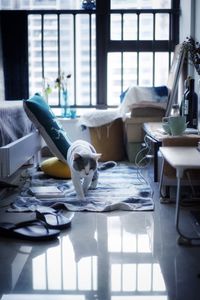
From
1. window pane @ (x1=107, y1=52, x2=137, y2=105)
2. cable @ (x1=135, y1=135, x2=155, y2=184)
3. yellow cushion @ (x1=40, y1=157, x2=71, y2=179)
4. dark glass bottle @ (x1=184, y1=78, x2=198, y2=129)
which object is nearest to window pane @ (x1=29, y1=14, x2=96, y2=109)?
window pane @ (x1=107, y1=52, x2=137, y2=105)

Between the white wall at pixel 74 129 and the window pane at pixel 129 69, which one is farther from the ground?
the window pane at pixel 129 69

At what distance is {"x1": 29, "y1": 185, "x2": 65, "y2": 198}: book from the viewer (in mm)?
3504

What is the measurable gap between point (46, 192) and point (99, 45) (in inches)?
112

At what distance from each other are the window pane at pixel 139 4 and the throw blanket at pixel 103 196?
2538 mm

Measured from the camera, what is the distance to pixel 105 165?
189 inches

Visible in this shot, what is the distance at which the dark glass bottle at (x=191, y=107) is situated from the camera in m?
3.86

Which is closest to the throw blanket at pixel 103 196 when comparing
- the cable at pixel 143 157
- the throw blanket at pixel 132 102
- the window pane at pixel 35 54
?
the cable at pixel 143 157

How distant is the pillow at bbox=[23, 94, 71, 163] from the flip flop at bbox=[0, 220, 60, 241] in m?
1.37

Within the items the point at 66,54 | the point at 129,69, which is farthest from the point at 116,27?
the point at 66,54

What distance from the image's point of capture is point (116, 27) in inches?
226

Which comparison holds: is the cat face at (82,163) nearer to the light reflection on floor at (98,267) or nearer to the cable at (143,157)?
the light reflection on floor at (98,267)

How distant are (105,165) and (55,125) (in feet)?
3.27

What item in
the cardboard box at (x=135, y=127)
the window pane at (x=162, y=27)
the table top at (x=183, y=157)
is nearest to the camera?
the table top at (x=183, y=157)

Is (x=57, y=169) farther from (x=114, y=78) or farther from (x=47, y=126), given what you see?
(x=114, y=78)
